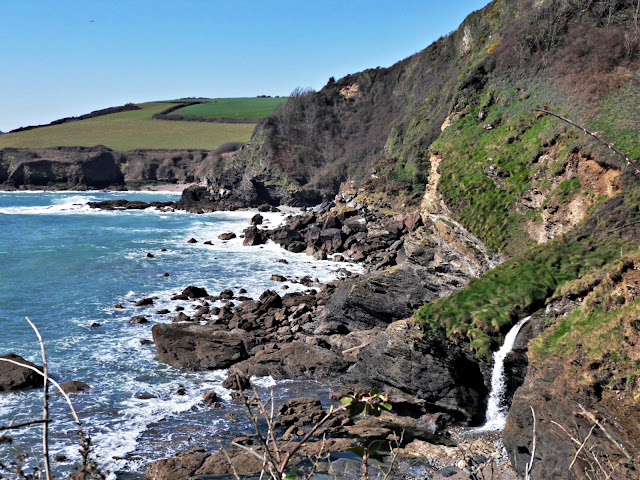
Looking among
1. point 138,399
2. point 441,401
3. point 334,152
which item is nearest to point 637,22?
point 441,401

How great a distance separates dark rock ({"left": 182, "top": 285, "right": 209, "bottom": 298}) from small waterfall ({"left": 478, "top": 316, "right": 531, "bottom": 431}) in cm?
1937

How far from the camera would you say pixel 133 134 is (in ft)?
432

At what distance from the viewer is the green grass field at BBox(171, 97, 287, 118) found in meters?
146

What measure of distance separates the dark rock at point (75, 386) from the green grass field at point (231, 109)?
4904 inches

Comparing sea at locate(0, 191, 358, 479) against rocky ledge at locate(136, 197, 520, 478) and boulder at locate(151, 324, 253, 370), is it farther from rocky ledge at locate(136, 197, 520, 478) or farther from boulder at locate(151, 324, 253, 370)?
rocky ledge at locate(136, 197, 520, 478)

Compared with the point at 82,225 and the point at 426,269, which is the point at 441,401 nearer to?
the point at 426,269

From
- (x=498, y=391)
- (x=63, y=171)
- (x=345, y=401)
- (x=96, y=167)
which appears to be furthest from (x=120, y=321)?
(x=63, y=171)

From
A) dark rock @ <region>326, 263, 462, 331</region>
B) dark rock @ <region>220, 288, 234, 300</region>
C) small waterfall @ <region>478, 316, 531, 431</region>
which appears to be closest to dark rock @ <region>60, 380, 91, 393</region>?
dark rock @ <region>326, 263, 462, 331</region>

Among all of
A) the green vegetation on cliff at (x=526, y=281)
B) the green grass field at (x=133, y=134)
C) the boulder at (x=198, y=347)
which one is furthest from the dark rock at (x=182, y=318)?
the green grass field at (x=133, y=134)

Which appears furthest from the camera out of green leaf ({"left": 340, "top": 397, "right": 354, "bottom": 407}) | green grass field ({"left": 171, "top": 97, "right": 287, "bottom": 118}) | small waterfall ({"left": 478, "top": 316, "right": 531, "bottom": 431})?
green grass field ({"left": 171, "top": 97, "right": 287, "bottom": 118})

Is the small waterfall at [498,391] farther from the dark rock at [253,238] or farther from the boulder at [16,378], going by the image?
the dark rock at [253,238]

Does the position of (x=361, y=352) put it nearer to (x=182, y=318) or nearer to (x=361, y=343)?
(x=361, y=343)

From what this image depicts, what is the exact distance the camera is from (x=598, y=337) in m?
12.9

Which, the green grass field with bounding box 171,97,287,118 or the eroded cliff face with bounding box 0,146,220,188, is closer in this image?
the eroded cliff face with bounding box 0,146,220,188
